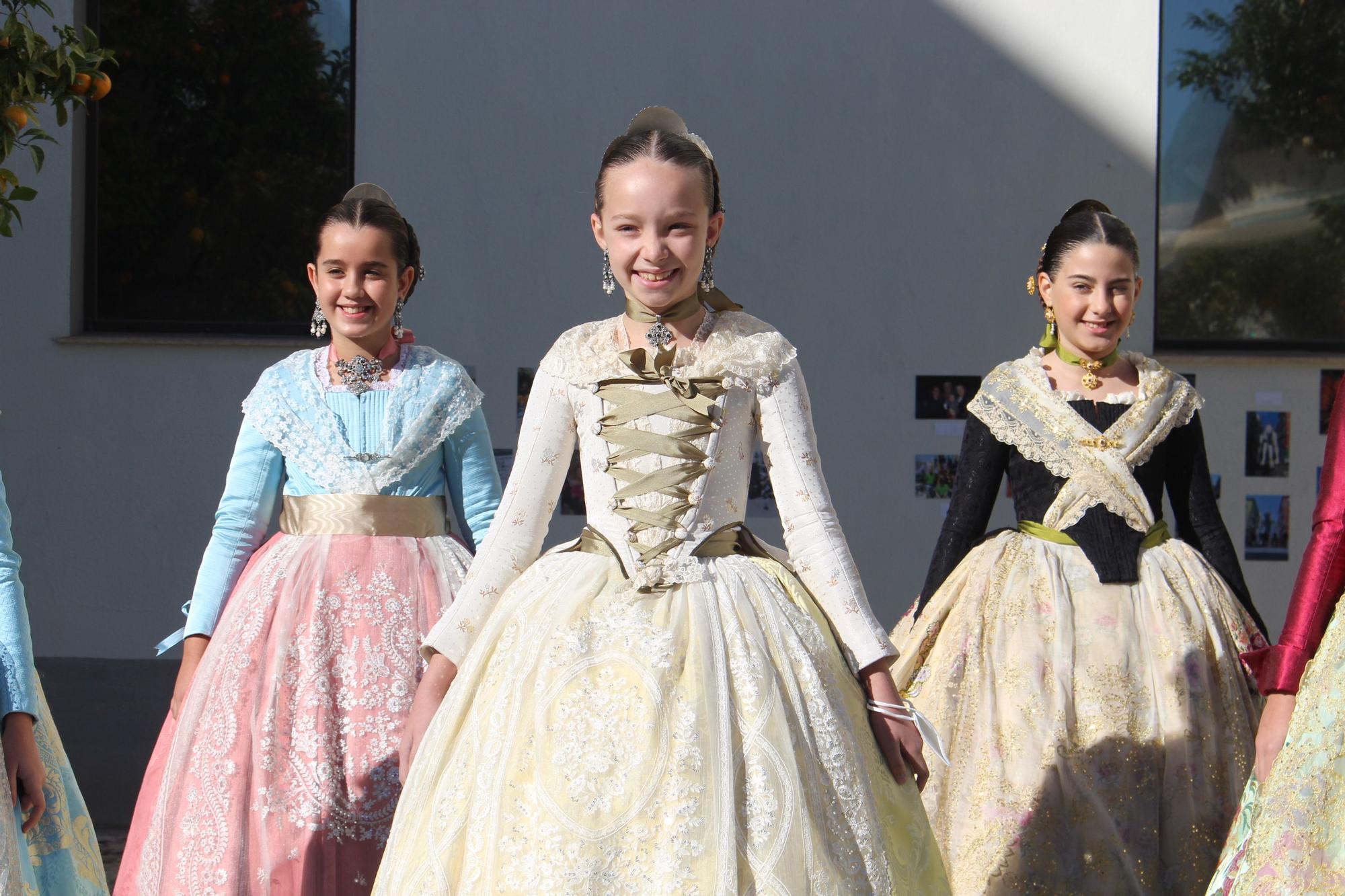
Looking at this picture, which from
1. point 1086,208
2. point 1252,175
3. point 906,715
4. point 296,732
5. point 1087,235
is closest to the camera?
point 906,715

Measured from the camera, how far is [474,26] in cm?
581

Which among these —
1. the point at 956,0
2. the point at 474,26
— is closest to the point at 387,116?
the point at 474,26

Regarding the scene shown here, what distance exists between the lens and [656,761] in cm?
209

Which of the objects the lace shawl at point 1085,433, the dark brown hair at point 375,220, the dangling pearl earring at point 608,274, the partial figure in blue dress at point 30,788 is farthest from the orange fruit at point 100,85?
the lace shawl at point 1085,433

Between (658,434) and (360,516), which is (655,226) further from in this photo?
(360,516)

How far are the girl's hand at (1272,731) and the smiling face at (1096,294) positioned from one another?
150cm

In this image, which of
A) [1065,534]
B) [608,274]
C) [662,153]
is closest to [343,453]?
[608,274]

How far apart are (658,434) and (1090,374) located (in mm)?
1688

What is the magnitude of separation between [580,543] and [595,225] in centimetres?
55

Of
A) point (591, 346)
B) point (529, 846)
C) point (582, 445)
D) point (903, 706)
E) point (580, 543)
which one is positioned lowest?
point (529, 846)

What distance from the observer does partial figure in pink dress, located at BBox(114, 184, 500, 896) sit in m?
3.06

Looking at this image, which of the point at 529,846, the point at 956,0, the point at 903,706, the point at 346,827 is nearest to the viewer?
the point at 529,846

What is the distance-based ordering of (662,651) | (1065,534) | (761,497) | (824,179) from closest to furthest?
(662,651) → (1065,534) → (824,179) → (761,497)

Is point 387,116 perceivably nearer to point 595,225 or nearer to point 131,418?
point 131,418
